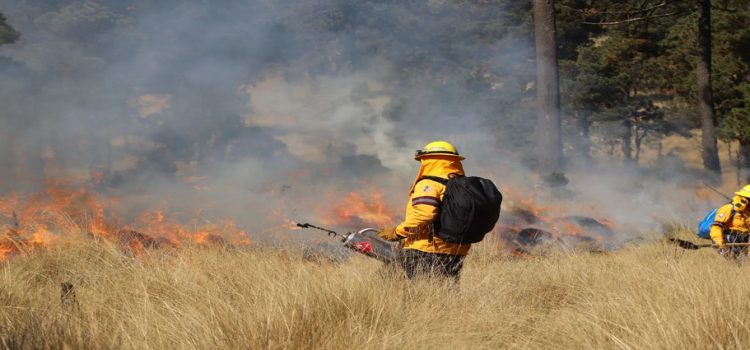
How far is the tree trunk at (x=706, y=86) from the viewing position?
13148mm

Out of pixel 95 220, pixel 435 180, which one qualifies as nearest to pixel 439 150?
pixel 435 180

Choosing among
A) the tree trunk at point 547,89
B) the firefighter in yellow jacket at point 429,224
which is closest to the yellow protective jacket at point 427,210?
the firefighter in yellow jacket at point 429,224

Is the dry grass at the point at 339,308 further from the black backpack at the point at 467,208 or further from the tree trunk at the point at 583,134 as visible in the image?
the tree trunk at the point at 583,134

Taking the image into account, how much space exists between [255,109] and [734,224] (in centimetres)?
955

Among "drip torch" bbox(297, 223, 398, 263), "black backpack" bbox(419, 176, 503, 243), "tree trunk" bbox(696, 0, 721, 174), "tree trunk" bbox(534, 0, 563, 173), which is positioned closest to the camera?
"black backpack" bbox(419, 176, 503, 243)

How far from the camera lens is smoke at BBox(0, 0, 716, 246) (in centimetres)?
975

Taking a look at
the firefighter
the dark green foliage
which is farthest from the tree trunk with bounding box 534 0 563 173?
the dark green foliage

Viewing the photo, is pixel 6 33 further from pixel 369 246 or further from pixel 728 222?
pixel 728 222

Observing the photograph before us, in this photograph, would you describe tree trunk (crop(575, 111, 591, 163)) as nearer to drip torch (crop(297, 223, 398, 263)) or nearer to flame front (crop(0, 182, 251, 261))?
flame front (crop(0, 182, 251, 261))

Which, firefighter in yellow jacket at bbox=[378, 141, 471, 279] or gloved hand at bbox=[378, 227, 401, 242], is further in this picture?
Result: gloved hand at bbox=[378, 227, 401, 242]

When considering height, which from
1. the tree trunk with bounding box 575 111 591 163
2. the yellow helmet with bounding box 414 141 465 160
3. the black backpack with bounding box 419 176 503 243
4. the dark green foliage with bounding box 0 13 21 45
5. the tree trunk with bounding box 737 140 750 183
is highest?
the dark green foliage with bounding box 0 13 21 45

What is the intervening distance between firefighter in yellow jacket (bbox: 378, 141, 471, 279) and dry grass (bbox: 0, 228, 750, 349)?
0.23 m

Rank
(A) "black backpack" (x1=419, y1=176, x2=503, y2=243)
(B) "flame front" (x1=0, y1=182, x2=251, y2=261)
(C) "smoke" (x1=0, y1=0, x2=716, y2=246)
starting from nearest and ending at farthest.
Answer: (A) "black backpack" (x1=419, y1=176, x2=503, y2=243), (B) "flame front" (x1=0, y1=182, x2=251, y2=261), (C) "smoke" (x1=0, y1=0, x2=716, y2=246)

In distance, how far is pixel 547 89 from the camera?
1162 centimetres
